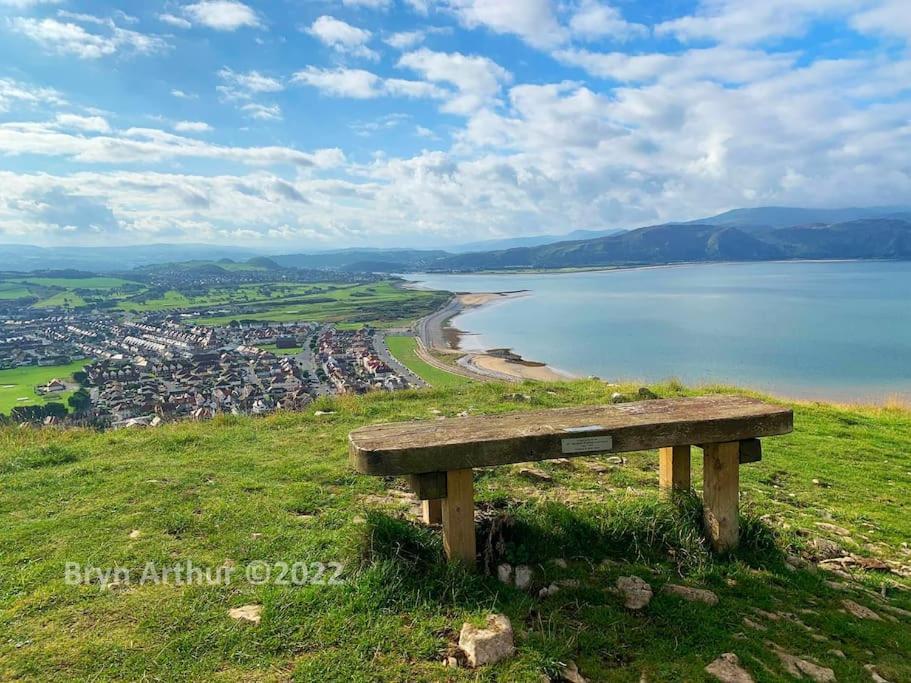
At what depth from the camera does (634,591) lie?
4.15 metres

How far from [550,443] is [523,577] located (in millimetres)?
1043

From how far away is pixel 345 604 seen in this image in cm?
396

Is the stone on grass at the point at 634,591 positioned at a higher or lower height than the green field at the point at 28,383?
higher

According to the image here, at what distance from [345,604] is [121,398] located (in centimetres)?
3660

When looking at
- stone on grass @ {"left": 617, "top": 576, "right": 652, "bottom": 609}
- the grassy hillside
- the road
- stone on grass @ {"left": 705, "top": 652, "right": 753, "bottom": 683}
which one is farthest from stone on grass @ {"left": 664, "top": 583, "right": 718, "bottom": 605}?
the road

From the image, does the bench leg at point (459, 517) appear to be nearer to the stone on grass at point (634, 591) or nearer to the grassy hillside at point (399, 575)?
the grassy hillside at point (399, 575)

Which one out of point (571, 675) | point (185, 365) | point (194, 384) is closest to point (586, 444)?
point (571, 675)

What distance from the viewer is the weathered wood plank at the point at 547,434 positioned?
425 centimetres

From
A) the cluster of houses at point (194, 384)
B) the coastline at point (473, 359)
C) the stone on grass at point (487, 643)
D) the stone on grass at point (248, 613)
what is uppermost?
the stone on grass at point (248, 613)

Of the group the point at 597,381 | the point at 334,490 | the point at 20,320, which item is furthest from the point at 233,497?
the point at 20,320

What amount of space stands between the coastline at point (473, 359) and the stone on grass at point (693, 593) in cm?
1442

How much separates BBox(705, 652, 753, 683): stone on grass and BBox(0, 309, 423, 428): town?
10.4 metres

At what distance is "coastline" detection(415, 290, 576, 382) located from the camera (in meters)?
38.7

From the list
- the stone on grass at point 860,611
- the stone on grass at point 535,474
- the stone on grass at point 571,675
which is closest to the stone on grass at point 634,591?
the stone on grass at point 571,675
